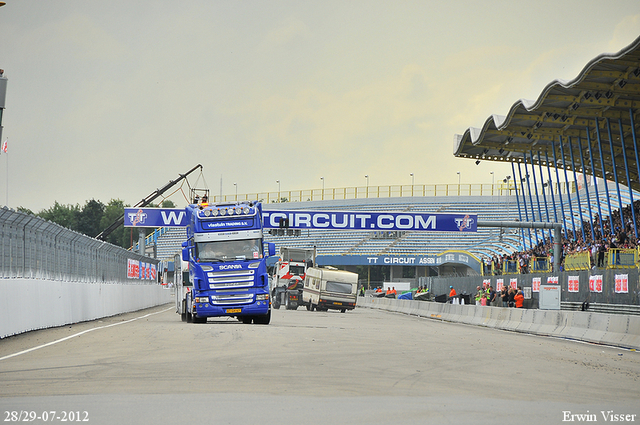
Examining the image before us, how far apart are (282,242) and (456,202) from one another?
61.6 feet

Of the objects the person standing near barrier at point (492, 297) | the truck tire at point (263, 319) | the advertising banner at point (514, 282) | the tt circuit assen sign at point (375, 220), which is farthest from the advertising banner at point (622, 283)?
the tt circuit assen sign at point (375, 220)

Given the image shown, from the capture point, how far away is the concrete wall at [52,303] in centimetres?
1850

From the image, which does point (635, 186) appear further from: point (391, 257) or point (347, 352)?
point (347, 352)

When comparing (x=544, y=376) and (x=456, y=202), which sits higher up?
(x=456, y=202)

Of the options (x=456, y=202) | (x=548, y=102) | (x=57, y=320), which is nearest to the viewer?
(x=57, y=320)

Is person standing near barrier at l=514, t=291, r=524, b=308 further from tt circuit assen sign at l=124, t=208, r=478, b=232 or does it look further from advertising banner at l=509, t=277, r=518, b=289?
tt circuit assen sign at l=124, t=208, r=478, b=232

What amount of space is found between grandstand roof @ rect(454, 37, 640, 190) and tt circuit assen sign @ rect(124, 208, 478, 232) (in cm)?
539

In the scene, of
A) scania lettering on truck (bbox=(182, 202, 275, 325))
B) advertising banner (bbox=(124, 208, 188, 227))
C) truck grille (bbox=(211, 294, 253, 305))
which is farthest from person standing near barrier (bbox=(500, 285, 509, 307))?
advertising banner (bbox=(124, 208, 188, 227))

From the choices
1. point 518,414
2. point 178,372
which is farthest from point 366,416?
point 178,372

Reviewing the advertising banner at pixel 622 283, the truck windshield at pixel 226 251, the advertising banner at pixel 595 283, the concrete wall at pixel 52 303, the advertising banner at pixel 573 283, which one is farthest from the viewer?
the advertising banner at pixel 573 283

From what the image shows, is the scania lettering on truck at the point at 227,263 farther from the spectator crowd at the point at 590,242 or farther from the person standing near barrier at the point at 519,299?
the spectator crowd at the point at 590,242

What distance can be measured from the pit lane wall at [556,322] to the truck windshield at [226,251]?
28.5ft

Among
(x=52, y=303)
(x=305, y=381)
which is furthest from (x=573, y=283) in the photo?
(x=305, y=381)

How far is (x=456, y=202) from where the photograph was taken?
8862 cm
